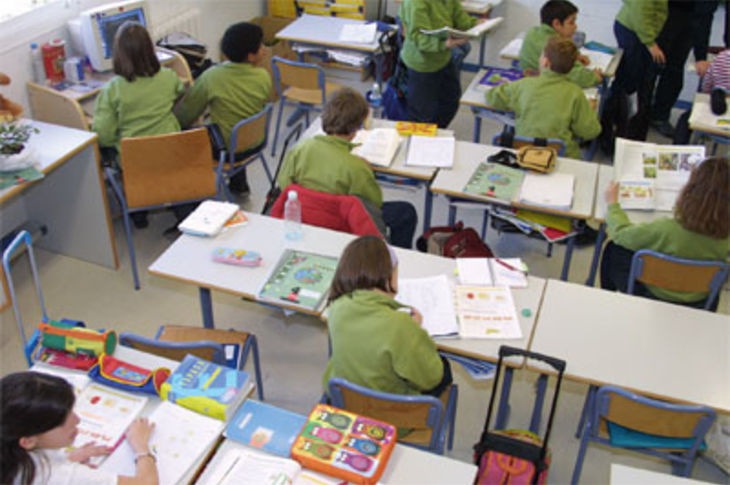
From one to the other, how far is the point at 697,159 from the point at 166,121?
280 centimetres

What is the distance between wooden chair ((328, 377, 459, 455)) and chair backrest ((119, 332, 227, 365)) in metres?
0.44

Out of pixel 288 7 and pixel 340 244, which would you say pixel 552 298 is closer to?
pixel 340 244

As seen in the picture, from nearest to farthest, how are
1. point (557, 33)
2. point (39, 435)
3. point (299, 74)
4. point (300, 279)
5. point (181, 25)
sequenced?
point (39, 435)
point (300, 279)
point (557, 33)
point (299, 74)
point (181, 25)

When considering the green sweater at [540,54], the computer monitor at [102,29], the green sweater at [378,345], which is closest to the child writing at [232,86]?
the computer monitor at [102,29]

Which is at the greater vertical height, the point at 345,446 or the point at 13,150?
the point at 13,150

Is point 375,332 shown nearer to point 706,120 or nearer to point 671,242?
point 671,242

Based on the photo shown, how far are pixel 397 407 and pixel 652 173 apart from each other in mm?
1995

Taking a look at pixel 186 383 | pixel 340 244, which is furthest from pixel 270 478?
pixel 340 244

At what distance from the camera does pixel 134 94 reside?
3836mm

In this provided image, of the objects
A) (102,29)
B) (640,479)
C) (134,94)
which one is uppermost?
(102,29)

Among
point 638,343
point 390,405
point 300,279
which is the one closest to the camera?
point 390,405

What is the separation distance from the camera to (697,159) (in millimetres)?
3482

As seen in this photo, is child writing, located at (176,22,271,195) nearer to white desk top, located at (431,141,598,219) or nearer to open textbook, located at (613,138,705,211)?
white desk top, located at (431,141,598,219)

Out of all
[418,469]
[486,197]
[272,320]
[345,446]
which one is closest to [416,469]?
[418,469]
